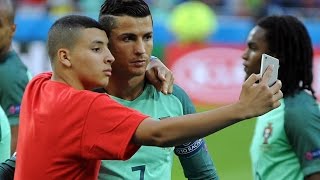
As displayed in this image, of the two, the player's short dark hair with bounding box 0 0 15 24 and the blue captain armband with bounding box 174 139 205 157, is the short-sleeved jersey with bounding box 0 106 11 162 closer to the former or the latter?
the blue captain armband with bounding box 174 139 205 157

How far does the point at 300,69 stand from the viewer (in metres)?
5.25

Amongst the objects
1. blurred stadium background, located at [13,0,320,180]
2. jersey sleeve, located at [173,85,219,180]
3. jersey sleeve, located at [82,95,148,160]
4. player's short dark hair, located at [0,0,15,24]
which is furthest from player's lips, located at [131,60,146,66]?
blurred stadium background, located at [13,0,320,180]

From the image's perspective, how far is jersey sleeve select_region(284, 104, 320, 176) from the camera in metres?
4.77

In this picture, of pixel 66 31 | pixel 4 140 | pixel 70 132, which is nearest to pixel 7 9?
pixel 4 140

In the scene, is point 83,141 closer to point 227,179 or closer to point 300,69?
point 300,69

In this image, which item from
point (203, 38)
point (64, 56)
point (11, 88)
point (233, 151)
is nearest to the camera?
point (64, 56)

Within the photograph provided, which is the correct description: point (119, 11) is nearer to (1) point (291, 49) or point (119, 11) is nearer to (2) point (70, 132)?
(2) point (70, 132)

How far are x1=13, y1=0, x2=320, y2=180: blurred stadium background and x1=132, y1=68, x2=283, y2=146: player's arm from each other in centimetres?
802

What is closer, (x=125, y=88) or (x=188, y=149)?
(x=125, y=88)

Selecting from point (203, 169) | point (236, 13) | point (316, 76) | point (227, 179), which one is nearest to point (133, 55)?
point (203, 169)

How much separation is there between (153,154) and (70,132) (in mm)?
778

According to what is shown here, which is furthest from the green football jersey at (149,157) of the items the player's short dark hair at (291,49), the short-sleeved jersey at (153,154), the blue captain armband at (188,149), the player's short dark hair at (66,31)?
the player's short dark hair at (291,49)

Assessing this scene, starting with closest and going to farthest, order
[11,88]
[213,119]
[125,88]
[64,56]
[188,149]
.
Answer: [213,119], [64,56], [125,88], [188,149], [11,88]

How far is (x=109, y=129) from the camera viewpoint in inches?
133
